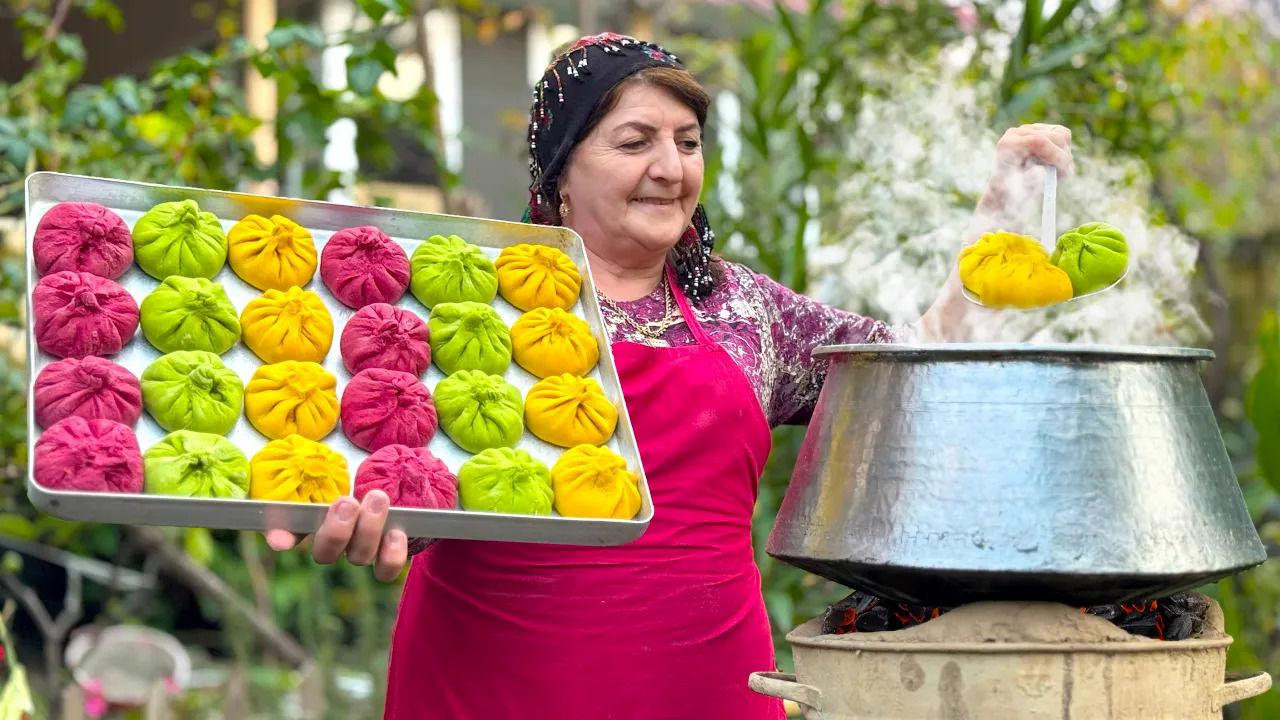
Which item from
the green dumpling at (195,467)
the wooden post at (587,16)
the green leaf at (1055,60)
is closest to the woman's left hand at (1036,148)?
the green dumpling at (195,467)

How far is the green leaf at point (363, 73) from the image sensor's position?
3348mm

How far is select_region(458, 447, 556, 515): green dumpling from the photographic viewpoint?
6.17ft

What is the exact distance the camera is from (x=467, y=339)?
2094mm

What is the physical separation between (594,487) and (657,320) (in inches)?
19.6

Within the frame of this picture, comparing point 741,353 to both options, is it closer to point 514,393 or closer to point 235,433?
point 514,393

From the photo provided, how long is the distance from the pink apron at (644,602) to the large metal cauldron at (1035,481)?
1.19ft

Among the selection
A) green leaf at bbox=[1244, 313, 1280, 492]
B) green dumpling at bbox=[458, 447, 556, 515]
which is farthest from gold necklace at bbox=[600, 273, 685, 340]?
green leaf at bbox=[1244, 313, 1280, 492]

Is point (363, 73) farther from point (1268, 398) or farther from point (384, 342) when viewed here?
point (1268, 398)

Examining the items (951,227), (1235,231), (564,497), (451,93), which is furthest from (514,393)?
(1235,231)

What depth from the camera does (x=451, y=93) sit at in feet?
25.9

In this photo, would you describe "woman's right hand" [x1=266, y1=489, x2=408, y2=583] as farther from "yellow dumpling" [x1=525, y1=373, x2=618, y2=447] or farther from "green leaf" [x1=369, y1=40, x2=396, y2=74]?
"green leaf" [x1=369, y1=40, x2=396, y2=74]

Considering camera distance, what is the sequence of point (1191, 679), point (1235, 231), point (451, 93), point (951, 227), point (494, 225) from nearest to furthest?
point (1191, 679) < point (494, 225) < point (951, 227) < point (451, 93) < point (1235, 231)

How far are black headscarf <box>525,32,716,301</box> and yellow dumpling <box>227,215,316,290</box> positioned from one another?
44 cm

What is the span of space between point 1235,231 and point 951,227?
5695 millimetres
